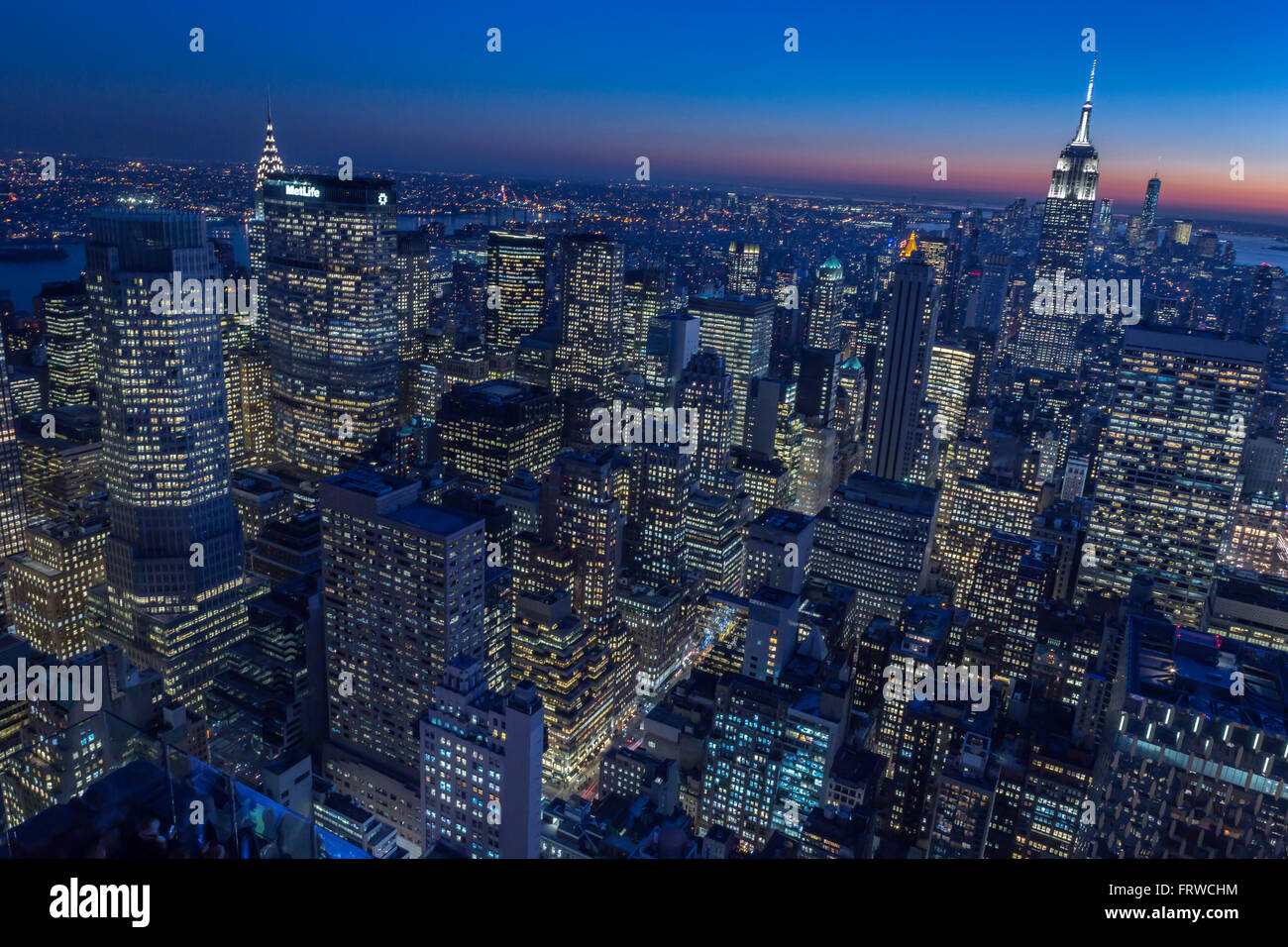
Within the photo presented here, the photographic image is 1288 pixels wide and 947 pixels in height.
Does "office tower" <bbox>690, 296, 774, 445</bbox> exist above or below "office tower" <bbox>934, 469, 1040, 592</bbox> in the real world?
above

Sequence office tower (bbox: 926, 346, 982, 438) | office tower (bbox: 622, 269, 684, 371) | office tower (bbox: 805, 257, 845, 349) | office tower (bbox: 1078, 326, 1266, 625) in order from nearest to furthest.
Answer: office tower (bbox: 1078, 326, 1266, 625), office tower (bbox: 926, 346, 982, 438), office tower (bbox: 622, 269, 684, 371), office tower (bbox: 805, 257, 845, 349)

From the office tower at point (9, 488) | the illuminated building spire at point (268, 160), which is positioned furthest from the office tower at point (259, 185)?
the office tower at point (9, 488)

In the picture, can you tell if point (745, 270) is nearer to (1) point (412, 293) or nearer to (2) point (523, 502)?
(1) point (412, 293)

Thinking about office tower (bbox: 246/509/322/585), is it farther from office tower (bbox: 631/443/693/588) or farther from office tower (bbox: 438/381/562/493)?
office tower (bbox: 631/443/693/588)

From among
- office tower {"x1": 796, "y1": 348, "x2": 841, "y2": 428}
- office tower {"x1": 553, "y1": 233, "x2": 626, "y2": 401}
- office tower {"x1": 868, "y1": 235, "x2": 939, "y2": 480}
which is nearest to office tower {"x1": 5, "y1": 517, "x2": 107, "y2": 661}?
office tower {"x1": 553, "y1": 233, "x2": 626, "y2": 401}

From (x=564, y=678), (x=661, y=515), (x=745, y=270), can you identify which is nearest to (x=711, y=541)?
(x=661, y=515)

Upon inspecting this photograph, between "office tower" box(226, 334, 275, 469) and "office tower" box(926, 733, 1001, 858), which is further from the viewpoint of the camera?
"office tower" box(226, 334, 275, 469)

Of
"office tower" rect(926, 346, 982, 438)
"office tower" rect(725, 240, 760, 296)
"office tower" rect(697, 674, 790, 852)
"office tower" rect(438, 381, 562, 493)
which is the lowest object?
"office tower" rect(697, 674, 790, 852)
